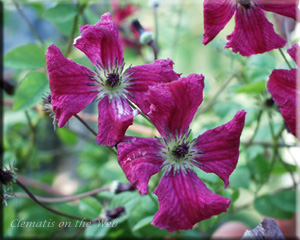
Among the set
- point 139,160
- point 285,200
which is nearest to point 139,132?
point 285,200

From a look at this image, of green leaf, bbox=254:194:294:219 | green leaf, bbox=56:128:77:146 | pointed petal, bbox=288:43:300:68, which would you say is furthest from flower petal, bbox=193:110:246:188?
green leaf, bbox=56:128:77:146

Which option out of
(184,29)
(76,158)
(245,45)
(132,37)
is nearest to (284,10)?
(245,45)

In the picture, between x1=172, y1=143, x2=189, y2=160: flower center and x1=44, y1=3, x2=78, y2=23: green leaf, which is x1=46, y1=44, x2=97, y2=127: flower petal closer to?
x1=172, y1=143, x2=189, y2=160: flower center

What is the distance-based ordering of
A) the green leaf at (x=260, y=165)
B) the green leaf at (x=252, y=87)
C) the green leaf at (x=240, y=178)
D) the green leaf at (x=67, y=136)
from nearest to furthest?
the green leaf at (x=252, y=87)
the green leaf at (x=240, y=178)
the green leaf at (x=260, y=165)
the green leaf at (x=67, y=136)

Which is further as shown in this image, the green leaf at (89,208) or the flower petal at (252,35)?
the green leaf at (89,208)

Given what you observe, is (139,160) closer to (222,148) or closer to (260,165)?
(222,148)

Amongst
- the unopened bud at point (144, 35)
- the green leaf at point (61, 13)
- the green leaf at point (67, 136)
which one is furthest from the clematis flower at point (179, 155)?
the green leaf at point (67, 136)

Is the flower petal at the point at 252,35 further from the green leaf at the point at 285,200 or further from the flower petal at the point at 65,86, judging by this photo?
the green leaf at the point at 285,200
